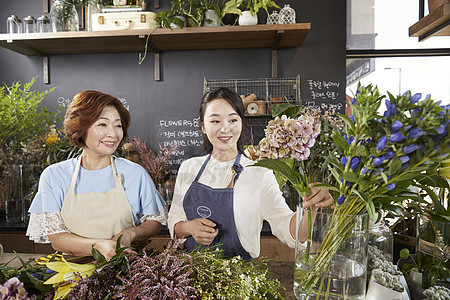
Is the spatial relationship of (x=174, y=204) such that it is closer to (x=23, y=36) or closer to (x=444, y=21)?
(x=444, y=21)

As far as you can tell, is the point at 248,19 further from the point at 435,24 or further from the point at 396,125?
the point at 396,125

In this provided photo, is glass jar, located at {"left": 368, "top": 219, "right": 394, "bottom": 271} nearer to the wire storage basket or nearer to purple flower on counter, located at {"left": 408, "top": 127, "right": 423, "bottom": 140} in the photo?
purple flower on counter, located at {"left": 408, "top": 127, "right": 423, "bottom": 140}

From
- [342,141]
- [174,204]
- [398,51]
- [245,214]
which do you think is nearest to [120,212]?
[174,204]

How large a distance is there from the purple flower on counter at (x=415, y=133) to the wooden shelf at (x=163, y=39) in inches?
75.0

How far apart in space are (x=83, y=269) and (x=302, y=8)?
262 cm

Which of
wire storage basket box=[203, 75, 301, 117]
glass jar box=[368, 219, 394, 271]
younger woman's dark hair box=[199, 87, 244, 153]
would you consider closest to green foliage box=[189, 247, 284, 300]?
glass jar box=[368, 219, 394, 271]

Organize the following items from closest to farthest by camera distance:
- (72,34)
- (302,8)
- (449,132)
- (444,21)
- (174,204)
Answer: (449,132) → (174,204) → (444,21) → (72,34) → (302,8)

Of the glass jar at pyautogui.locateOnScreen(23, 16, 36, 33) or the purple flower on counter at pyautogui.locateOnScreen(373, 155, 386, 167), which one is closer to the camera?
the purple flower on counter at pyautogui.locateOnScreen(373, 155, 386, 167)

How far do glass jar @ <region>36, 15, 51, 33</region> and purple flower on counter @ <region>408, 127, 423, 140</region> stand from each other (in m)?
2.79

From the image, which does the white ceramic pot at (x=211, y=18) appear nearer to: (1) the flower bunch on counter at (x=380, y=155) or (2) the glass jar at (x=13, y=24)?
(2) the glass jar at (x=13, y=24)

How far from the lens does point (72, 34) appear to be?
248 cm

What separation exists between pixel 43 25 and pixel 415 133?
9.24 feet

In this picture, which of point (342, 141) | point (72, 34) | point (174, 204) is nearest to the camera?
point (342, 141)

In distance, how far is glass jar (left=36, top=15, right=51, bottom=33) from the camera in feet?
8.59
